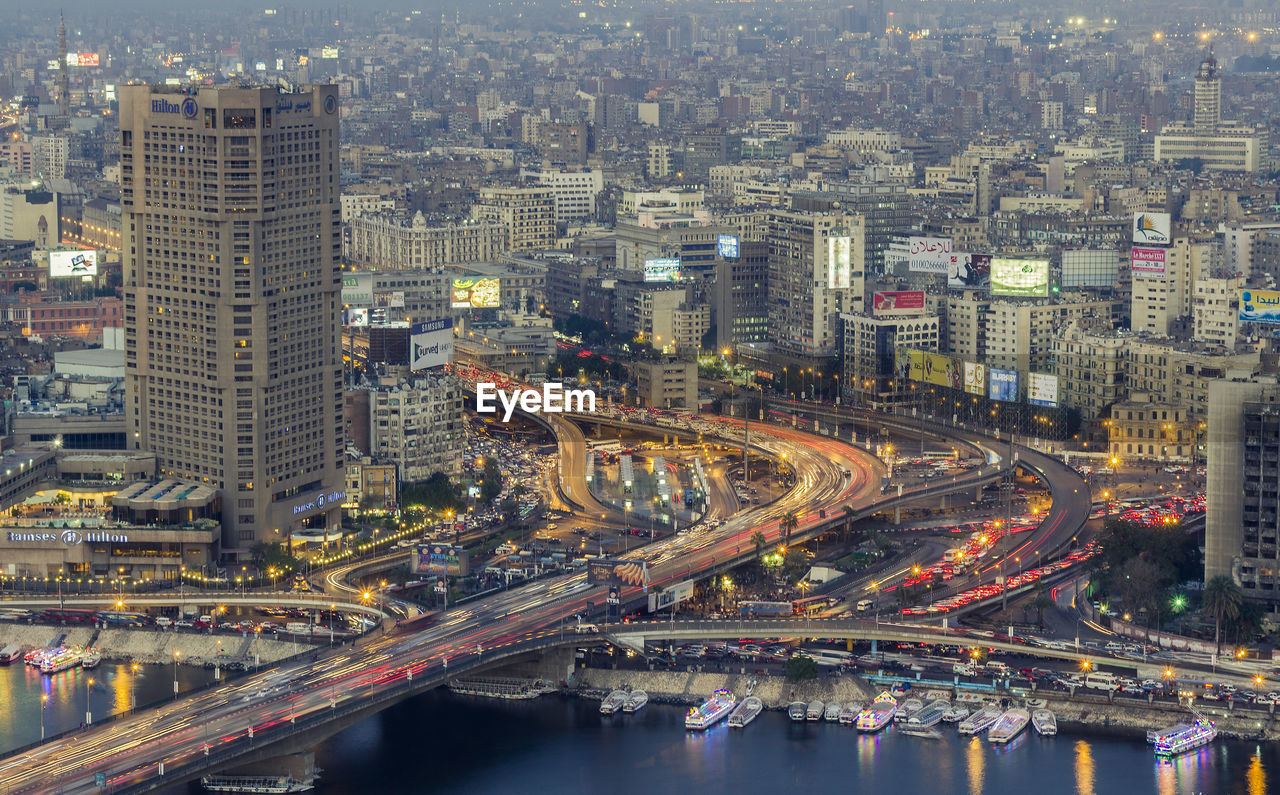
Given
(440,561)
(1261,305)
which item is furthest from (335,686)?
(1261,305)

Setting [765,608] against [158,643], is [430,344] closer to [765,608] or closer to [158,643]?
[158,643]

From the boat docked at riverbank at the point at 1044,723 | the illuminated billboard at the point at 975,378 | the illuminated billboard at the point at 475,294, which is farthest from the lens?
the illuminated billboard at the point at 475,294

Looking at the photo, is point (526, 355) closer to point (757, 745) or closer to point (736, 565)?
point (736, 565)

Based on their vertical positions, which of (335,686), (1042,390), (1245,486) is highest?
(1042,390)

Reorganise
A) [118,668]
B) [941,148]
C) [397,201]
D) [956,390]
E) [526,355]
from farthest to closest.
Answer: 1. [941,148]
2. [397,201]
3. [526,355]
4. [956,390]
5. [118,668]

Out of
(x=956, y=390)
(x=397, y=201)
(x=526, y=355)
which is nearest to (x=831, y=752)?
(x=956, y=390)

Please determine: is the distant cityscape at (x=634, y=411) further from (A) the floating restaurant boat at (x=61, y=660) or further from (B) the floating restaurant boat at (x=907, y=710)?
(A) the floating restaurant boat at (x=61, y=660)

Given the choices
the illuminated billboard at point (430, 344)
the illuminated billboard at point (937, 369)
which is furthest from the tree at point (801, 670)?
the illuminated billboard at point (937, 369)
